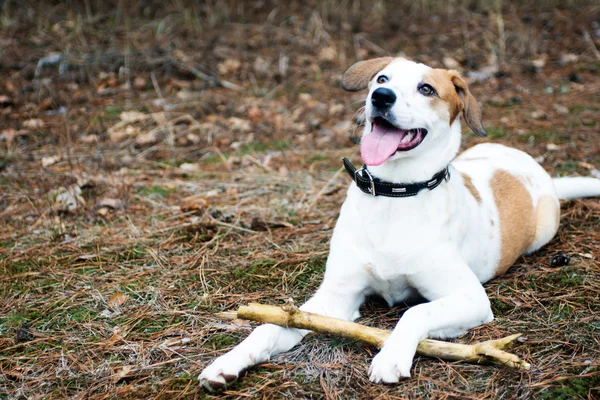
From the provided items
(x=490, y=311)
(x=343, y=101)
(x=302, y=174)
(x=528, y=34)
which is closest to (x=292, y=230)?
(x=302, y=174)

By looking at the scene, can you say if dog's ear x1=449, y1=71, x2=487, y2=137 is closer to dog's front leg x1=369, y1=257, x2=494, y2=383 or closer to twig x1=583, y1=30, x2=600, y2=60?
dog's front leg x1=369, y1=257, x2=494, y2=383

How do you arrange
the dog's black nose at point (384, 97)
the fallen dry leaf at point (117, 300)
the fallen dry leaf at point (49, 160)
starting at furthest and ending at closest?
the fallen dry leaf at point (49, 160), the fallen dry leaf at point (117, 300), the dog's black nose at point (384, 97)

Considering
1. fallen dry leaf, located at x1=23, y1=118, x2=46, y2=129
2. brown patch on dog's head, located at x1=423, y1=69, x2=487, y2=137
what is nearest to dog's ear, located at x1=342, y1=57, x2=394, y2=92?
brown patch on dog's head, located at x1=423, y1=69, x2=487, y2=137

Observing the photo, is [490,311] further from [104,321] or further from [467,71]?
[467,71]

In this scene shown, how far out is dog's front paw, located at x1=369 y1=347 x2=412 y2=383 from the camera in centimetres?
275

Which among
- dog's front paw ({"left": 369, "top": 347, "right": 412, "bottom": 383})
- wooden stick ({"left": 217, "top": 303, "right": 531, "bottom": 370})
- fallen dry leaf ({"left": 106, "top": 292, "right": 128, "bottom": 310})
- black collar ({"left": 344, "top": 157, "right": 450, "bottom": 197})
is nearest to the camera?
dog's front paw ({"left": 369, "top": 347, "right": 412, "bottom": 383})

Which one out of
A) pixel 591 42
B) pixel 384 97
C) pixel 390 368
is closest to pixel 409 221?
pixel 384 97

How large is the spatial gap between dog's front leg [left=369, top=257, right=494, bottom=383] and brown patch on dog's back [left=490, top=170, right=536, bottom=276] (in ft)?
2.57

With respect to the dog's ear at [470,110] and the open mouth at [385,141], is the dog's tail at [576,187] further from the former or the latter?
the open mouth at [385,141]

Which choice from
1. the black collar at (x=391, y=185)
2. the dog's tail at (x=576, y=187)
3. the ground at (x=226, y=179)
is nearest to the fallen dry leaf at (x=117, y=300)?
the ground at (x=226, y=179)

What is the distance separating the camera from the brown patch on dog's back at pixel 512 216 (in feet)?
13.2

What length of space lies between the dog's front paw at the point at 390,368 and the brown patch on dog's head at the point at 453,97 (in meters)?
1.44

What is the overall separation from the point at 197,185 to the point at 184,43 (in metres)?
5.31

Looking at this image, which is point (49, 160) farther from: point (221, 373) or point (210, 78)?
point (221, 373)
